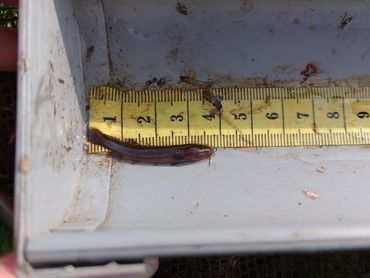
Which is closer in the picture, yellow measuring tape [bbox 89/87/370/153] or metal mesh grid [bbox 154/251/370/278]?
yellow measuring tape [bbox 89/87/370/153]

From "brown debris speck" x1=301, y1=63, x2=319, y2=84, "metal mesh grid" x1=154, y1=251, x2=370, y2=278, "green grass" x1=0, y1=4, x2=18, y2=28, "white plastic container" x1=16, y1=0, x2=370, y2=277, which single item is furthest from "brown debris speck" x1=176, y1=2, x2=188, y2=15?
"metal mesh grid" x1=154, y1=251, x2=370, y2=278

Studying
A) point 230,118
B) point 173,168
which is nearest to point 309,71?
point 230,118

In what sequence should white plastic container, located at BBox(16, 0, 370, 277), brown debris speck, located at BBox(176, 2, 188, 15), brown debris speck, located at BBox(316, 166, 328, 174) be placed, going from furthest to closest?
brown debris speck, located at BBox(176, 2, 188, 15)
brown debris speck, located at BBox(316, 166, 328, 174)
white plastic container, located at BBox(16, 0, 370, 277)

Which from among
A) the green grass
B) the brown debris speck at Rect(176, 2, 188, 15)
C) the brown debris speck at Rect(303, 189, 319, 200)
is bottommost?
the brown debris speck at Rect(303, 189, 319, 200)

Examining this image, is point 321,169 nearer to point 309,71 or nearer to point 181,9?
point 309,71

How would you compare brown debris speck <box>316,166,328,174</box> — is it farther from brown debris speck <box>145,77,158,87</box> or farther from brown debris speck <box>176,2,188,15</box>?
brown debris speck <box>176,2,188,15</box>

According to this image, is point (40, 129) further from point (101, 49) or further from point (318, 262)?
point (318, 262)

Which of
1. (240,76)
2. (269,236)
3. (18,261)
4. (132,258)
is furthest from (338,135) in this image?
(18,261)
